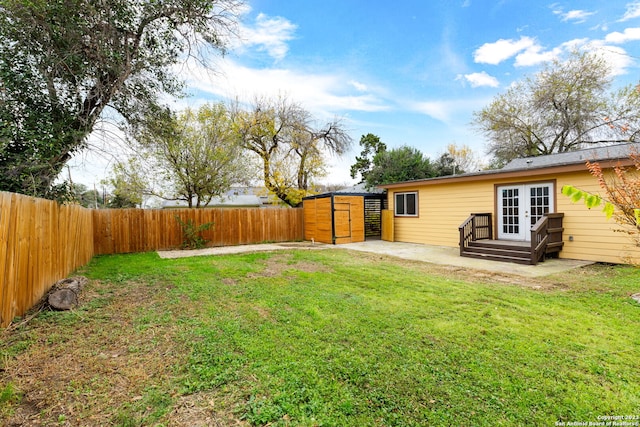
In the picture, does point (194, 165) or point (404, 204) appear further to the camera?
point (194, 165)

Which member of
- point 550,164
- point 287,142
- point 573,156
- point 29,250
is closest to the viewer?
point 29,250

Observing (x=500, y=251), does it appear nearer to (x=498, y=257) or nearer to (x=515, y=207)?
(x=498, y=257)

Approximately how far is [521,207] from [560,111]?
13.9 meters

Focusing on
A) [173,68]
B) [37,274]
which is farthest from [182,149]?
[37,274]

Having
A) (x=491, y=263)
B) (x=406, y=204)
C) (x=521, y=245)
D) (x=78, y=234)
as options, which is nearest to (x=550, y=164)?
(x=521, y=245)

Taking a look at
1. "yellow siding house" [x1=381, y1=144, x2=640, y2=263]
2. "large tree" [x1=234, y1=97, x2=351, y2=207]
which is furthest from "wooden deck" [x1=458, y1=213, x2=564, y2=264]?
"large tree" [x1=234, y1=97, x2=351, y2=207]

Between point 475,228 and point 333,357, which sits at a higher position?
point 475,228

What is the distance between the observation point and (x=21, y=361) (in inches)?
100.0

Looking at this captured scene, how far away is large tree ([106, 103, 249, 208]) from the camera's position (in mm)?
12739

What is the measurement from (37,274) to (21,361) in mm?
1901

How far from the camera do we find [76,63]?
15.6 feet

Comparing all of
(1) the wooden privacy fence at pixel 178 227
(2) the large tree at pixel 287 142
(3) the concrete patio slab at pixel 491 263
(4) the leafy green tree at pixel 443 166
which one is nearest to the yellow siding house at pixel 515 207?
(3) the concrete patio slab at pixel 491 263

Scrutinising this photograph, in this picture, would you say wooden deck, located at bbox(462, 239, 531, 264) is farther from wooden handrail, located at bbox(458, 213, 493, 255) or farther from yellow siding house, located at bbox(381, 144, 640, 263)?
yellow siding house, located at bbox(381, 144, 640, 263)

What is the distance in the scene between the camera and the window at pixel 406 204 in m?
11.1
